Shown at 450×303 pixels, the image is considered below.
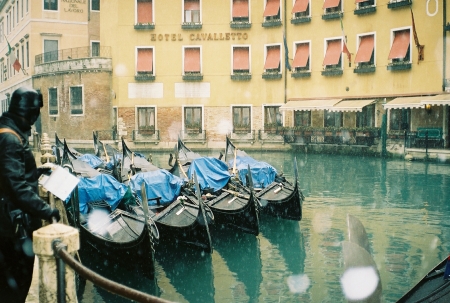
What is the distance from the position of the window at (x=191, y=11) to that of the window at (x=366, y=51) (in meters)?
6.09

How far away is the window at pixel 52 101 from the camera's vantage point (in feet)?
68.4

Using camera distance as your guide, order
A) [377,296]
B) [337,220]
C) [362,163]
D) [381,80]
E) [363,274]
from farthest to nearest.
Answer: [381,80]
[362,163]
[337,220]
[377,296]
[363,274]

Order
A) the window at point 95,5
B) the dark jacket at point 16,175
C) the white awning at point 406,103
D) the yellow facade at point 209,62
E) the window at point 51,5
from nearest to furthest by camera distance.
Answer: the dark jacket at point 16,175, the white awning at point 406,103, the yellow facade at point 209,62, the window at point 51,5, the window at point 95,5

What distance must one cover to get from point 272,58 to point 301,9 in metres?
2.00

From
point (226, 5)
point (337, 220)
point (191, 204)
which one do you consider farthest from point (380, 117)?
point (191, 204)

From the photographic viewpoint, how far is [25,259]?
2.34 m

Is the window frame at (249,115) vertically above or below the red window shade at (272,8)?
below

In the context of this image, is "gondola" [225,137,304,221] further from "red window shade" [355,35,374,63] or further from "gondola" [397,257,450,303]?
"red window shade" [355,35,374,63]

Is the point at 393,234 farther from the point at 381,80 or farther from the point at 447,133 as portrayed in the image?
the point at 381,80

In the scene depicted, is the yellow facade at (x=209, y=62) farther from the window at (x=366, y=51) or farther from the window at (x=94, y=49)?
the window at (x=94, y=49)

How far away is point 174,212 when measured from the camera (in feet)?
21.0

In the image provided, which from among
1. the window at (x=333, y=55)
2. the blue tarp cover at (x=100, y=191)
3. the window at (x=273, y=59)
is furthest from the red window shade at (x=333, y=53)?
the blue tarp cover at (x=100, y=191)

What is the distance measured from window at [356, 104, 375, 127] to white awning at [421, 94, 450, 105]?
2.18m

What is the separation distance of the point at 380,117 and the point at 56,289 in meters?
15.7
